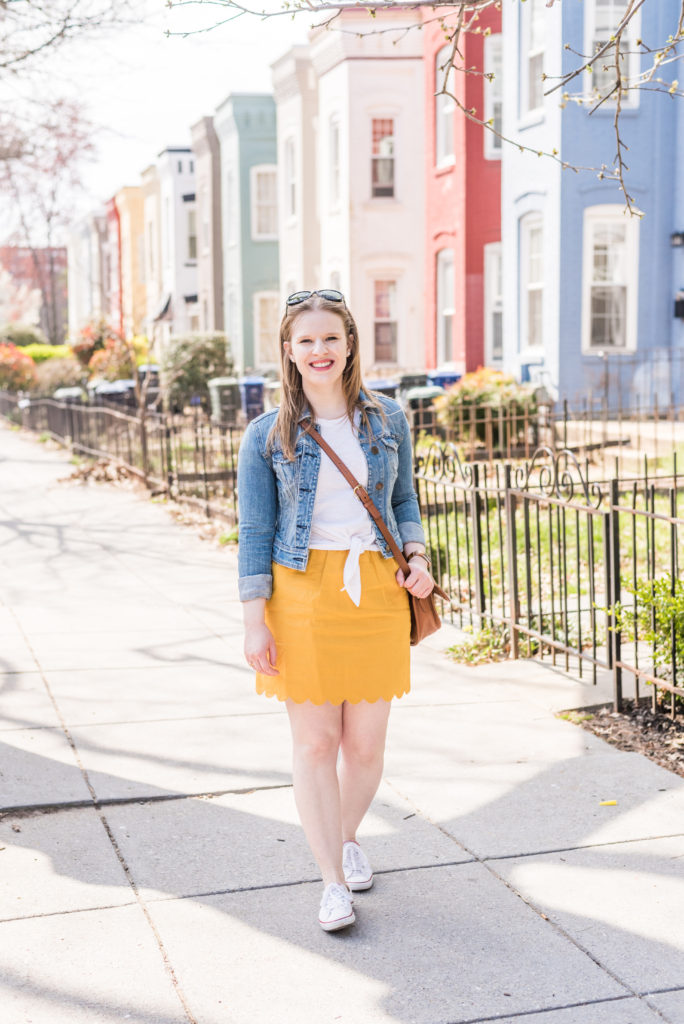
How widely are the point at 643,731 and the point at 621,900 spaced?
1.66 meters

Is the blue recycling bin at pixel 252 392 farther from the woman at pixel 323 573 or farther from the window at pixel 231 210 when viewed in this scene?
the woman at pixel 323 573

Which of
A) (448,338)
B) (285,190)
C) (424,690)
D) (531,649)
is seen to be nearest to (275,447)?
(424,690)

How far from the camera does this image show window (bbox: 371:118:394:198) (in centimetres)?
2459

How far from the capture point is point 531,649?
6.73 metres

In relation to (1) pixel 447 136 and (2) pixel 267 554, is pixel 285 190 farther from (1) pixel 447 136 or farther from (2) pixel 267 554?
(2) pixel 267 554

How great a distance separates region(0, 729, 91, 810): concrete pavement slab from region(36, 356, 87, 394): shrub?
2613 cm

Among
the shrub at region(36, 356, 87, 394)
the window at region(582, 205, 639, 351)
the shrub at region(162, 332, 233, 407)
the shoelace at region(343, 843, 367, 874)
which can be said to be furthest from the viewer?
the shrub at region(36, 356, 87, 394)

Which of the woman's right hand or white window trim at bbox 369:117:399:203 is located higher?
white window trim at bbox 369:117:399:203

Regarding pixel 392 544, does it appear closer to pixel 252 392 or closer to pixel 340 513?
pixel 340 513

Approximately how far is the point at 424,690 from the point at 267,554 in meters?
2.81

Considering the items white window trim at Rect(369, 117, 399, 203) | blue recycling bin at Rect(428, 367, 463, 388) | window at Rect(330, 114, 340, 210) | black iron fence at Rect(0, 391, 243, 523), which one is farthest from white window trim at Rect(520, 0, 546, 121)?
window at Rect(330, 114, 340, 210)

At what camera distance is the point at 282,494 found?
3.46m

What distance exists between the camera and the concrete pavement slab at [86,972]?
301 cm

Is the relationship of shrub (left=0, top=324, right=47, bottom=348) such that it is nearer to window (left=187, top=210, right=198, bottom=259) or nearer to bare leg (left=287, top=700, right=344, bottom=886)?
window (left=187, top=210, right=198, bottom=259)
